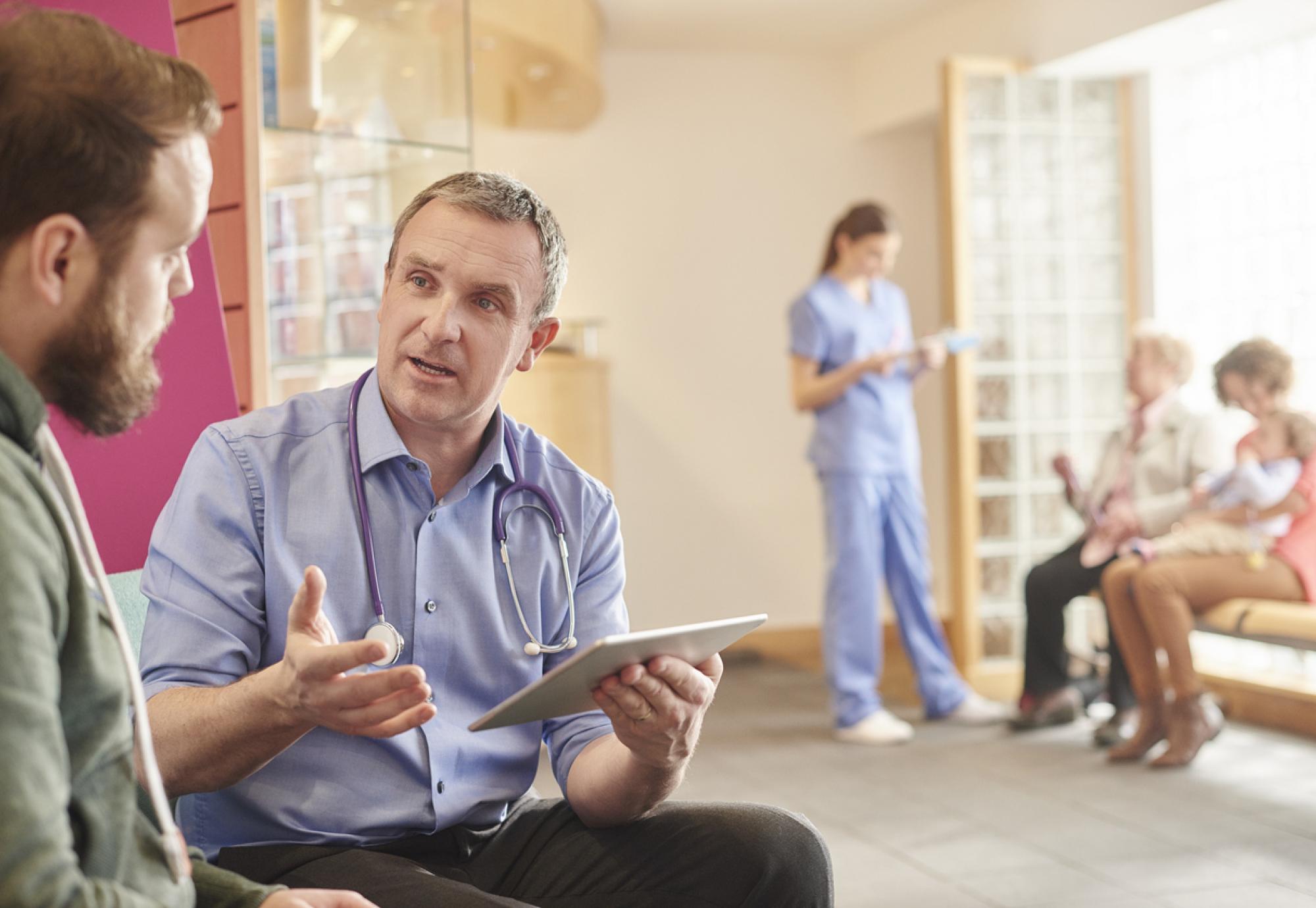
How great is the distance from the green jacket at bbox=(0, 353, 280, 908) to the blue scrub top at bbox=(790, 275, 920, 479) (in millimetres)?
3368

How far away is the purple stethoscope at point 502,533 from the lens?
1.38 meters

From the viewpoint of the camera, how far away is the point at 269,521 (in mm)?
1364

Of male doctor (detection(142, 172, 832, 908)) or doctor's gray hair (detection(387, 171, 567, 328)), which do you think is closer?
male doctor (detection(142, 172, 832, 908))

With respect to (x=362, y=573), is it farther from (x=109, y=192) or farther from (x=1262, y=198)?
(x=1262, y=198)

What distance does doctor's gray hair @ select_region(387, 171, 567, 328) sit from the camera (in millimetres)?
1487

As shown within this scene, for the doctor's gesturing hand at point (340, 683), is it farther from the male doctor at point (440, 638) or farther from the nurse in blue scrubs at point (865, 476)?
the nurse in blue scrubs at point (865, 476)

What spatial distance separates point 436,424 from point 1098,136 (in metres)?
3.93

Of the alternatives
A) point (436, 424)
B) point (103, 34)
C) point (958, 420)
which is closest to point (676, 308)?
point (958, 420)

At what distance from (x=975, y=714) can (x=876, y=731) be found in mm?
400

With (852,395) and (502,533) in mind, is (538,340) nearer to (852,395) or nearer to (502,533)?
(502,533)

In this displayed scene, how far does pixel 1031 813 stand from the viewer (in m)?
3.26

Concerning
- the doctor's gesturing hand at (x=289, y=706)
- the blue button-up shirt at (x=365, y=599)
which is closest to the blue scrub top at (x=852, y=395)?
the blue button-up shirt at (x=365, y=599)

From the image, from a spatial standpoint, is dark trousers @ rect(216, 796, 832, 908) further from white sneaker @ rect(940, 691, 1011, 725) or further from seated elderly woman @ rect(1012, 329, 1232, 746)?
white sneaker @ rect(940, 691, 1011, 725)

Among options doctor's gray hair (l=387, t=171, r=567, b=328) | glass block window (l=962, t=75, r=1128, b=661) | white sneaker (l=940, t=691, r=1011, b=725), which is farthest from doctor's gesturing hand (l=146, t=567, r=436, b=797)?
glass block window (l=962, t=75, r=1128, b=661)
